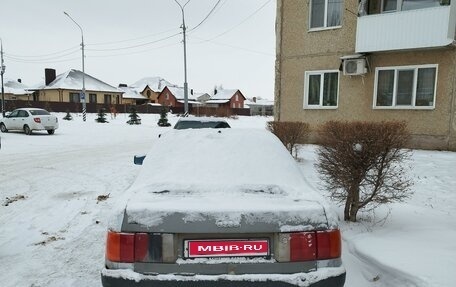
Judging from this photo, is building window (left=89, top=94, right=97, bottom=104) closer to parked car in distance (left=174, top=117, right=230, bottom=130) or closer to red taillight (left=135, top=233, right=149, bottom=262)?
parked car in distance (left=174, top=117, right=230, bottom=130)

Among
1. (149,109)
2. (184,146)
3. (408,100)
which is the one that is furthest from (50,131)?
(149,109)

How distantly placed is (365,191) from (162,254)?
334 centimetres

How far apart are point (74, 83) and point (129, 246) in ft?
189

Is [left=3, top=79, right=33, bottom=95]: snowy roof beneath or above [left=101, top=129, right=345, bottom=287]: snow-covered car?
above

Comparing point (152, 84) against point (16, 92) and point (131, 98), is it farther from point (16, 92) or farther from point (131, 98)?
point (16, 92)

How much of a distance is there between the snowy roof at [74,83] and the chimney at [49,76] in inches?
32.7

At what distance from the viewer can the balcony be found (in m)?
11.3

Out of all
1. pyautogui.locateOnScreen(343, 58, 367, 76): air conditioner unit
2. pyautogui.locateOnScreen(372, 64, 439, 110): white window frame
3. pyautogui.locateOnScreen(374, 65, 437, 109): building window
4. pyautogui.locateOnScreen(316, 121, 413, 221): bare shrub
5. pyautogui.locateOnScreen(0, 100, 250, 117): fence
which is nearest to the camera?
pyautogui.locateOnScreen(316, 121, 413, 221): bare shrub

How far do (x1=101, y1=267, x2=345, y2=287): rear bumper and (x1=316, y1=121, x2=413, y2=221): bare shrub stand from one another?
2441 mm

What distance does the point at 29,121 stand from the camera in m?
20.6

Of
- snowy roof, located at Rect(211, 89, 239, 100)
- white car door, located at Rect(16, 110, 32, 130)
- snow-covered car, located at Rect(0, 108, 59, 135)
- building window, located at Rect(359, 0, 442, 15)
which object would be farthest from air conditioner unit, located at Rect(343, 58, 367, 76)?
snowy roof, located at Rect(211, 89, 239, 100)

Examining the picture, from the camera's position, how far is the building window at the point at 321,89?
14.5 meters

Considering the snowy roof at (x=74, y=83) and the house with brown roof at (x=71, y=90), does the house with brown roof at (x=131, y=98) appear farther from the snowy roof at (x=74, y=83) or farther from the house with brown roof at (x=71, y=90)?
the snowy roof at (x=74, y=83)

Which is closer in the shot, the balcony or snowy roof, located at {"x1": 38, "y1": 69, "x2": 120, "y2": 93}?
the balcony
